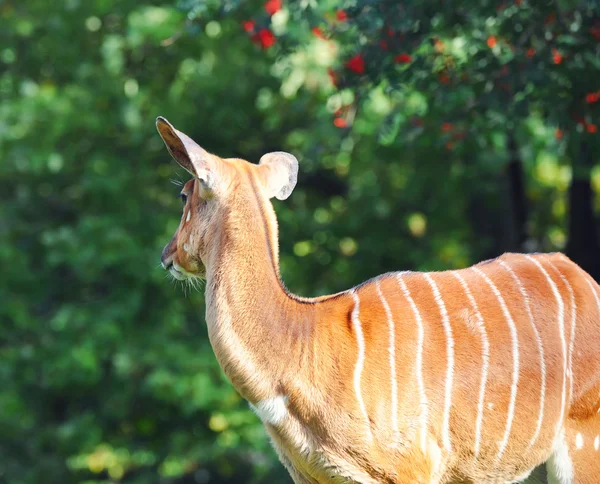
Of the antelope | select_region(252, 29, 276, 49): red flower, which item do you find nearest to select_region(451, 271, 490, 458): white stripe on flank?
the antelope

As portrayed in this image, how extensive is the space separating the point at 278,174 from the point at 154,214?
592cm

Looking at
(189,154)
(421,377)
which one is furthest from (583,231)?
(189,154)

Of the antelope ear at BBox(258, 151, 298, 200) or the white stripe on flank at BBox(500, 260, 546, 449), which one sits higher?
the antelope ear at BBox(258, 151, 298, 200)

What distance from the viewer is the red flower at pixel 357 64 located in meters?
5.47

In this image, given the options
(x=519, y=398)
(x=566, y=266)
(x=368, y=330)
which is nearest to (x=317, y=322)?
(x=368, y=330)

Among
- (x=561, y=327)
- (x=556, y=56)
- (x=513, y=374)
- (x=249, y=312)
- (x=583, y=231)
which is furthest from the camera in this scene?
(x=583, y=231)

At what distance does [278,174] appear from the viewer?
12.1 feet

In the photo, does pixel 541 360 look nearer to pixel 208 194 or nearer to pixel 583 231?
pixel 208 194

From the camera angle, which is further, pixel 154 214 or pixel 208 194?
pixel 154 214

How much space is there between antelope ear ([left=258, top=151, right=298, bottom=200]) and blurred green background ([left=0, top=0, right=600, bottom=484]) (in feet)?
13.0

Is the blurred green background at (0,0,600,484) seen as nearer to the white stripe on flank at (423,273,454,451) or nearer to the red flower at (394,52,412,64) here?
the red flower at (394,52,412,64)

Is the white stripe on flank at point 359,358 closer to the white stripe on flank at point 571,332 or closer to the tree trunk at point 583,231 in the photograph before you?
the white stripe on flank at point 571,332

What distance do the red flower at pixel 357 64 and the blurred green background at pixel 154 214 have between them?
211cm

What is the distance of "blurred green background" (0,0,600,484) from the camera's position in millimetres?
8758
